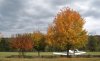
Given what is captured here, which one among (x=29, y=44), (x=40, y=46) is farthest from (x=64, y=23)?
(x=40, y=46)

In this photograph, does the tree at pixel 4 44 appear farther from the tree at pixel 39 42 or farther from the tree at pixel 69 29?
the tree at pixel 69 29

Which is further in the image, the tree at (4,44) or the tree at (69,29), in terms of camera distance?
the tree at (4,44)

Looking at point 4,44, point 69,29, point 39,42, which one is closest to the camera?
point 69,29

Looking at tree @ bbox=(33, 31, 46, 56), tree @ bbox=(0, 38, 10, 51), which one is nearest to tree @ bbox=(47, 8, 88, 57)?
tree @ bbox=(33, 31, 46, 56)

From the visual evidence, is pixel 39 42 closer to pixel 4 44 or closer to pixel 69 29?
pixel 69 29

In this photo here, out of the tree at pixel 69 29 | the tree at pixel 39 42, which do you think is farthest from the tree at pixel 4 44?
the tree at pixel 69 29

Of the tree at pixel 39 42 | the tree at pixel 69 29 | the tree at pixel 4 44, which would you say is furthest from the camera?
the tree at pixel 4 44

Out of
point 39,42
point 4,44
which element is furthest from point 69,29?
point 4,44

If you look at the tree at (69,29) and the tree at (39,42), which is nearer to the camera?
the tree at (69,29)

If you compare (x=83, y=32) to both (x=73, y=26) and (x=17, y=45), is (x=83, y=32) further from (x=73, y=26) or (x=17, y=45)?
(x=17, y=45)

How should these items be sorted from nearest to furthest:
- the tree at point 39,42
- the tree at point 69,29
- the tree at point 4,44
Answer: the tree at point 69,29
the tree at point 39,42
the tree at point 4,44

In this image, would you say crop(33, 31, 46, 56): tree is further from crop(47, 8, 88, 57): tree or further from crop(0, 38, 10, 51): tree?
crop(0, 38, 10, 51): tree

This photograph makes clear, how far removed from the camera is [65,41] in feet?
174

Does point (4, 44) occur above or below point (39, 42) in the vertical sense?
above
